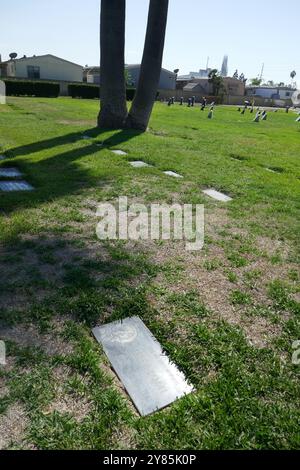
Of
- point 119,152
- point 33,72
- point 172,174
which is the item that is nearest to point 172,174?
point 172,174

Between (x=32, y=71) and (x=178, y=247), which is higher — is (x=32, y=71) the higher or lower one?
the higher one

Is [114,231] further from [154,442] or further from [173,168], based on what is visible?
[173,168]

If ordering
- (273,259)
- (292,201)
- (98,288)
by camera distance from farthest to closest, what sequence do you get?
(292,201), (273,259), (98,288)

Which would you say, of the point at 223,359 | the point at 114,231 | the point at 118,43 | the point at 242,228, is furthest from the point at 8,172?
the point at 118,43

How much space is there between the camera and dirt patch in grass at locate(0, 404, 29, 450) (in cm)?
176

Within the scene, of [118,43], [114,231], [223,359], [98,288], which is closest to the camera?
[223,359]

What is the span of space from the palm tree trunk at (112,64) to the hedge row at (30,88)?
22494mm

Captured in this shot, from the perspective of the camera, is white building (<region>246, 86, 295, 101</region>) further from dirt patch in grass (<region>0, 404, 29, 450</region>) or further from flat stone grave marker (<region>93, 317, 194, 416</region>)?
dirt patch in grass (<region>0, 404, 29, 450</region>)

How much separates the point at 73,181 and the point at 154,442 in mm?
4956

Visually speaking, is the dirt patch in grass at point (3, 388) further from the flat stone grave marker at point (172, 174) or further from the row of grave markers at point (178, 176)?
the flat stone grave marker at point (172, 174)

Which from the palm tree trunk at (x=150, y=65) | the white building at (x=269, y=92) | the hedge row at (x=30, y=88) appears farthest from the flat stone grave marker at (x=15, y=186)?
the white building at (x=269, y=92)

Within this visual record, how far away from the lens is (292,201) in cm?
580

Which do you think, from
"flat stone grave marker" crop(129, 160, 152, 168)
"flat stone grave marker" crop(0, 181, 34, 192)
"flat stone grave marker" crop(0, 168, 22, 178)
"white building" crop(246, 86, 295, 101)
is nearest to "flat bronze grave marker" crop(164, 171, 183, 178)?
"flat stone grave marker" crop(129, 160, 152, 168)

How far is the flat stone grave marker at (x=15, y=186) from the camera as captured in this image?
5426 millimetres
